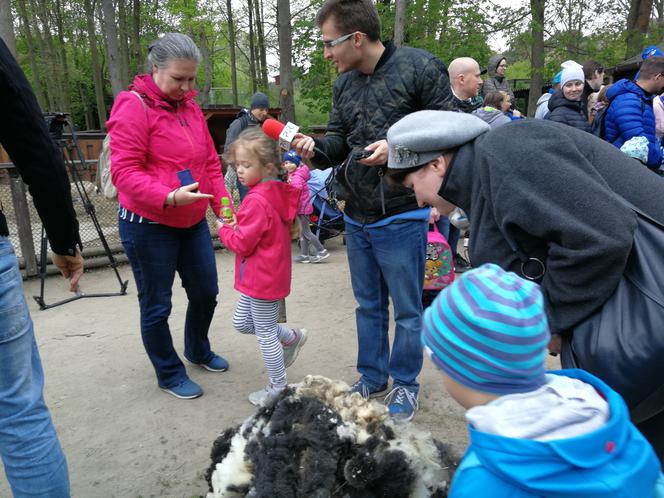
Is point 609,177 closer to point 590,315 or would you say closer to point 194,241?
point 590,315

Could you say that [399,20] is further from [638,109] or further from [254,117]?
[638,109]

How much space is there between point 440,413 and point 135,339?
2.57 metres

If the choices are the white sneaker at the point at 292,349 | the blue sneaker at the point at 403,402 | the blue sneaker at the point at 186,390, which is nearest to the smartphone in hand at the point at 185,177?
the white sneaker at the point at 292,349

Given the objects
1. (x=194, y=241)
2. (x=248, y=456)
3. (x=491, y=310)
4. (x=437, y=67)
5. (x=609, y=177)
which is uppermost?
(x=437, y=67)

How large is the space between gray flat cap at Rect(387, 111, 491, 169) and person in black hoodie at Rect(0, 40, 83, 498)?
118cm

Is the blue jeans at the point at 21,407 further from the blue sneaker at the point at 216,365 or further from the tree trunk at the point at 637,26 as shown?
the tree trunk at the point at 637,26

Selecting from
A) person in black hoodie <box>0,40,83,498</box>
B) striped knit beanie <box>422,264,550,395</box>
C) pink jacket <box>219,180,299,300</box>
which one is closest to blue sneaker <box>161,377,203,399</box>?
pink jacket <box>219,180,299,300</box>

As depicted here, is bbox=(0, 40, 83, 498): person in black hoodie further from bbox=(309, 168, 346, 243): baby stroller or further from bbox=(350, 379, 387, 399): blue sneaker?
bbox=(309, 168, 346, 243): baby stroller

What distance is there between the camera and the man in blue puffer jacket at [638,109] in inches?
175

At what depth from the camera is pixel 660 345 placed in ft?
4.42

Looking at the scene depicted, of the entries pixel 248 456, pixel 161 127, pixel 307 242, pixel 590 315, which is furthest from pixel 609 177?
pixel 307 242

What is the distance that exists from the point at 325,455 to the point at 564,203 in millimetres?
987

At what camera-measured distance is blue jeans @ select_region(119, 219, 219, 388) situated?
120 inches

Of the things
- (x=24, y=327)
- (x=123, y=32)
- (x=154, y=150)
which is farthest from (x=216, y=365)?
(x=123, y=32)
